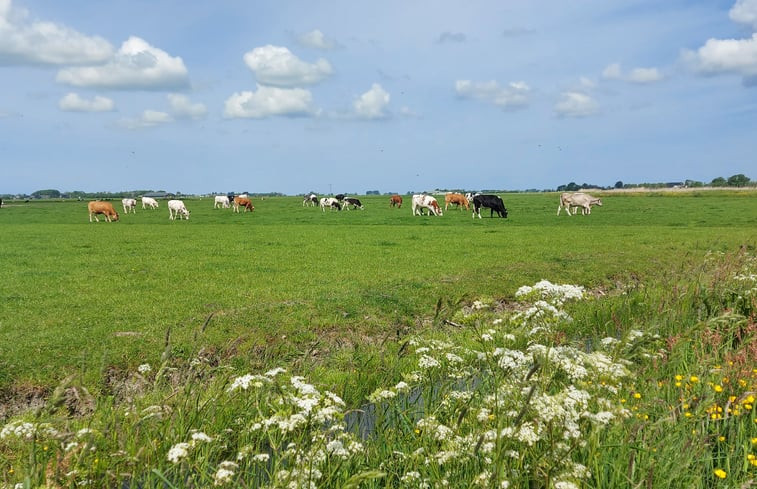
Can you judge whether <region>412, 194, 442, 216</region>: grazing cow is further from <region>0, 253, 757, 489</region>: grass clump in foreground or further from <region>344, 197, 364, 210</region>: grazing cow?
<region>0, 253, 757, 489</region>: grass clump in foreground

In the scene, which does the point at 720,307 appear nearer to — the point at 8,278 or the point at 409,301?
the point at 409,301

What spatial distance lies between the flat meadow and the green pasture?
89mm

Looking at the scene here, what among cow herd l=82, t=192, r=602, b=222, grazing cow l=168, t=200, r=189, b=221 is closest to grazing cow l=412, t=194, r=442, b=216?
cow herd l=82, t=192, r=602, b=222

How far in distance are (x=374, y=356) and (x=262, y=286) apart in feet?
26.2

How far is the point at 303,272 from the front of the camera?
1667 cm

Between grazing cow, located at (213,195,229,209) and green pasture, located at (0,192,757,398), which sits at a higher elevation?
grazing cow, located at (213,195,229,209)

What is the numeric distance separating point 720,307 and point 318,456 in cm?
839

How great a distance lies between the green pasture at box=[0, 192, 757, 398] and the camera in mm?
8844

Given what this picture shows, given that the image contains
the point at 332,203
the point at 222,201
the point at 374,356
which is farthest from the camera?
the point at 222,201

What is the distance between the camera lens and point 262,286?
14430 millimetres

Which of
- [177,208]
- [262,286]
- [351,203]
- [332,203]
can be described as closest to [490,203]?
[332,203]

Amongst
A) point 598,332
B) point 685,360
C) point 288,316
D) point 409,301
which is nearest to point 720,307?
point 598,332

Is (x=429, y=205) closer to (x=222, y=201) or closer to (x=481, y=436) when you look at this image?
(x=222, y=201)

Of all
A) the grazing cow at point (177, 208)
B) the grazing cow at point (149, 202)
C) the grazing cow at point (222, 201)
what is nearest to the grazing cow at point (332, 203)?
the grazing cow at point (177, 208)
